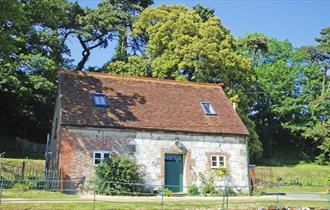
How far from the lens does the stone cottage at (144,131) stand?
25000 millimetres

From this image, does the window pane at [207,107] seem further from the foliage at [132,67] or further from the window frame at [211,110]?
the foliage at [132,67]

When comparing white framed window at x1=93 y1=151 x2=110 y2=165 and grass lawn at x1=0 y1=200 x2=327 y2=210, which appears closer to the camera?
grass lawn at x1=0 y1=200 x2=327 y2=210

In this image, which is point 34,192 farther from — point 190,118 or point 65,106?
point 190,118

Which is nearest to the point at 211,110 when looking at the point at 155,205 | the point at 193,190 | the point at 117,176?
the point at 193,190

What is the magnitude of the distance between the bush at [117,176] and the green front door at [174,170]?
2.88m

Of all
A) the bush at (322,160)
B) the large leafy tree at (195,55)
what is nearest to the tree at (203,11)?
the large leafy tree at (195,55)

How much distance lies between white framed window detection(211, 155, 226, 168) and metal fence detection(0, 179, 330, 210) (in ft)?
4.75

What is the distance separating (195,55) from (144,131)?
52.0ft

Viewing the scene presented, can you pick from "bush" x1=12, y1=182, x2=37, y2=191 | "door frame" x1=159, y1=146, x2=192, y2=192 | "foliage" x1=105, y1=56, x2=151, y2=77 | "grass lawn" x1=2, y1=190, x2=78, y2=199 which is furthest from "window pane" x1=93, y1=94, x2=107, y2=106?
"foliage" x1=105, y1=56, x2=151, y2=77

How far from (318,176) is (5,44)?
34313 mm

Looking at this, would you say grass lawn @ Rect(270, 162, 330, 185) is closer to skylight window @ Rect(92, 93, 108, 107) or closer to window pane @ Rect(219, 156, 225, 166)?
window pane @ Rect(219, 156, 225, 166)

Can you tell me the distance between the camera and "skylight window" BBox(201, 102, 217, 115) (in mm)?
29797

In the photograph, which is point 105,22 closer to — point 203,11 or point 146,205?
point 203,11

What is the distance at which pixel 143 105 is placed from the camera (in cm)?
2861
